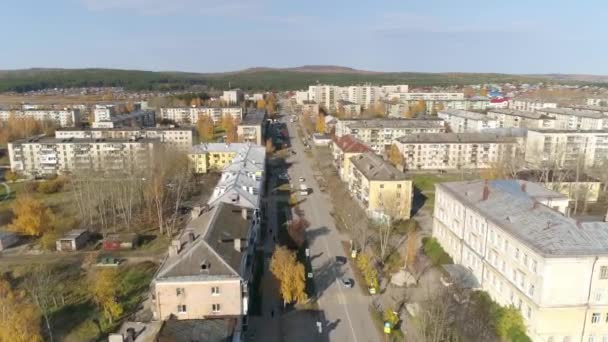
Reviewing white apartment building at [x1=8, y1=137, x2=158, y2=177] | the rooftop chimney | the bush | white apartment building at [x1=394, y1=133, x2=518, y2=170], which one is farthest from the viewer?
white apartment building at [x1=394, y1=133, x2=518, y2=170]

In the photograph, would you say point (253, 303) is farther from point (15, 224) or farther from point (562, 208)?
point (15, 224)

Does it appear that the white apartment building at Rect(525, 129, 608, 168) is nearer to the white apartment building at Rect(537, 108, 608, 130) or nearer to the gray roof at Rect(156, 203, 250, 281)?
the white apartment building at Rect(537, 108, 608, 130)

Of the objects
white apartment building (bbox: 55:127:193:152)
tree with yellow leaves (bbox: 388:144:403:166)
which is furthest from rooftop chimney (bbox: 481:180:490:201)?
white apartment building (bbox: 55:127:193:152)

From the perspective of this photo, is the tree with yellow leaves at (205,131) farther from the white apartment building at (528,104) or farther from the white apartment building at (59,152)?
the white apartment building at (528,104)

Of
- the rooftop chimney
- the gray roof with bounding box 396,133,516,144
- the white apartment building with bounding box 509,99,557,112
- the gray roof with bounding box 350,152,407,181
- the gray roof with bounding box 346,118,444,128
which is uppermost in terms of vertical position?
the white apartment building with bounding box 509,99,557,112

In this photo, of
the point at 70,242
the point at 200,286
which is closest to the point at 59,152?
the point at 70,242

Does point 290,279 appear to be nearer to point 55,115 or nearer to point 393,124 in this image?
point 393,124

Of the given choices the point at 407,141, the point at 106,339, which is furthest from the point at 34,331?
the point at 407,141
